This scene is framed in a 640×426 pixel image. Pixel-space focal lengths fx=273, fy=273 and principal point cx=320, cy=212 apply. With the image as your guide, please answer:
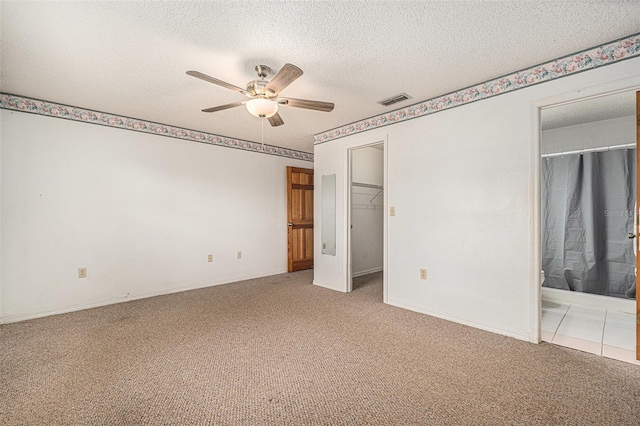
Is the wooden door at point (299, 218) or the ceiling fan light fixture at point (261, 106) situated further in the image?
the wooden door at point (299, 218)

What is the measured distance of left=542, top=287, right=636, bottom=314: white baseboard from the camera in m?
3.10

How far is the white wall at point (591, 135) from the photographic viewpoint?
10.9 feet

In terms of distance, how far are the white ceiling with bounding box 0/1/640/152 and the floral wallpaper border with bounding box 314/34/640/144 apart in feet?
0.29

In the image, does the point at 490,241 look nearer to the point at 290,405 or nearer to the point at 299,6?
the point at 290,405

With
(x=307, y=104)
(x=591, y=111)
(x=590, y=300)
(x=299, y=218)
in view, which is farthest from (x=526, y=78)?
(x=299, y=218)

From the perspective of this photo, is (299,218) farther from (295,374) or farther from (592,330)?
(592,330)

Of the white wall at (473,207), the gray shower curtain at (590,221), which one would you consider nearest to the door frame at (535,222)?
the white wall at (473,207)

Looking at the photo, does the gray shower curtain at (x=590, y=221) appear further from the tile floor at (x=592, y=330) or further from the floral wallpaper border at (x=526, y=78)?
the floral wallpaper border at (x=526, y=78)

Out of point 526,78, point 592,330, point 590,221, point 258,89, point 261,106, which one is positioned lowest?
point 592,330

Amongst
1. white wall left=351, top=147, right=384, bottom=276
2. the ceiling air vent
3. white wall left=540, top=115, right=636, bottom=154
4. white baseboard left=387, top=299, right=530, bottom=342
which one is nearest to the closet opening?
white wall left=351, top=147, right=384, bottom=276

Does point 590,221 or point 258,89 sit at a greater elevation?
point 258,89

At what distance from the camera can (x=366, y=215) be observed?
5.18 metres

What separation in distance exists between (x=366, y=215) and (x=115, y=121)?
13.3 feet

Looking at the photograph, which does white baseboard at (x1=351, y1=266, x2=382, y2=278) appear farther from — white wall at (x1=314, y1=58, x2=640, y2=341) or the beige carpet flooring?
the beige carpet flooring
